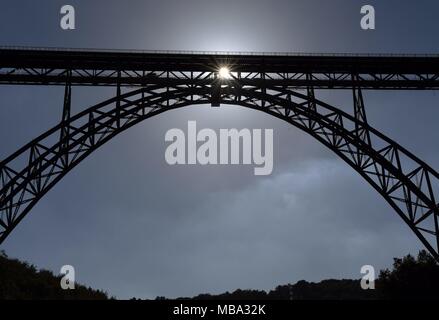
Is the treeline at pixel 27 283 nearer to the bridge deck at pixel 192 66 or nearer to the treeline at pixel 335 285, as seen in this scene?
the treeline at pixel 335 285

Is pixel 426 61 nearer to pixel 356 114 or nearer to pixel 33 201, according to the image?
pixel 356 114

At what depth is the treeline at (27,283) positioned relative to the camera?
5800cm

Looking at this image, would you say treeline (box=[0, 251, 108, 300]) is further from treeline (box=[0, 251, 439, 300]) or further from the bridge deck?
the bridge deck

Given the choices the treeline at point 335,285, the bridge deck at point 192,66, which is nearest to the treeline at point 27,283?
the treeline at point 335,285

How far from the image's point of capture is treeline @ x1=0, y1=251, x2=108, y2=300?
58000 millimetres

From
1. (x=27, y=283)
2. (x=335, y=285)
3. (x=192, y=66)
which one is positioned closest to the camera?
(x=192, y=66)

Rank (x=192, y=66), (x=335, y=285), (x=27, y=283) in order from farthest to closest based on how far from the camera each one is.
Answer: (x=335, y=285)
(x=27, y=283)
(x=192, y=66)

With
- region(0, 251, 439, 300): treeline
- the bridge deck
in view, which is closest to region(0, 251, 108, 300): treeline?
region(0, 251, 439, 300): treeline

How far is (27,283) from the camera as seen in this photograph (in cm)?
6975

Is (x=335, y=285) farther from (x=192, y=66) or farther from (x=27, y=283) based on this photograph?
(x=192, y=66)

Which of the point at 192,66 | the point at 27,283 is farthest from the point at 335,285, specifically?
the point at 192,66

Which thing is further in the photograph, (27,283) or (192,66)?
(27,283)

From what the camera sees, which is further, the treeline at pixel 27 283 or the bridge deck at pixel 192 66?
the treeline at pixel 27 283
